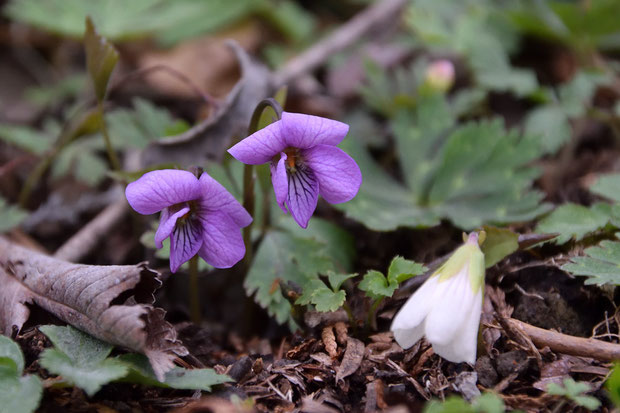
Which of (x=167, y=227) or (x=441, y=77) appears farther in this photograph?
(x=441, y=77)

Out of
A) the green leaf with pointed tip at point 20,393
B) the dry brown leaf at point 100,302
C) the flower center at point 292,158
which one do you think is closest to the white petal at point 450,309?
the flower center at point 292,158

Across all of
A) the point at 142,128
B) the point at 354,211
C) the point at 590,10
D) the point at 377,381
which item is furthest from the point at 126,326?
the point at 590,10

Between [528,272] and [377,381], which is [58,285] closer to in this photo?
[377,381]

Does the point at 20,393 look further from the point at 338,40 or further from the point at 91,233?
the point at 338,40

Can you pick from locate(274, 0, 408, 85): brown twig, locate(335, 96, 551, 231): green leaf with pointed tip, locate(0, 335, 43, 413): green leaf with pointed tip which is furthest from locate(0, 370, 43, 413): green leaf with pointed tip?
locate(274, 0, 408, 85): brown twig

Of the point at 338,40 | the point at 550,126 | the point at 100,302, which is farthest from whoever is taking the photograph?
the point at 338,40

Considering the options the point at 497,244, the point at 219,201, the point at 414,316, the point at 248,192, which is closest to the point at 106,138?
the point at 248,192

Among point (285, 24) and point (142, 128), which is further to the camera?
point (285, 24)
